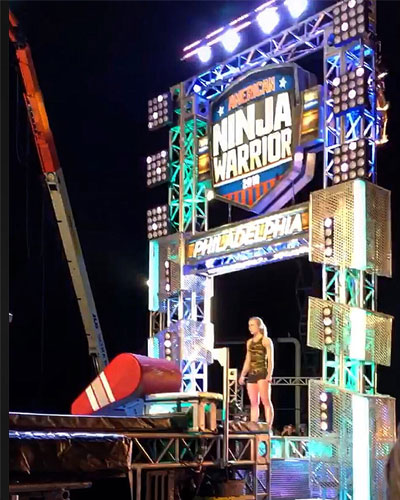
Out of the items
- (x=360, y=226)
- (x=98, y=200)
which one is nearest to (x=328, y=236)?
(x=360, y=226)

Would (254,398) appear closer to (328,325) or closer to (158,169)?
(328,325)

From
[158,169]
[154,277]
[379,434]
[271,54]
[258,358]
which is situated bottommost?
[379,434]

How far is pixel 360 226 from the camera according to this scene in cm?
1056

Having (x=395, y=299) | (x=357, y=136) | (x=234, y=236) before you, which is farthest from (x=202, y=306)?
(x=357, y=136)

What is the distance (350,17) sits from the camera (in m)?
11.2

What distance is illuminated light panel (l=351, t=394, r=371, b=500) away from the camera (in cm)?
988

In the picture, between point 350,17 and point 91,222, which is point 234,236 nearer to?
point 350,17

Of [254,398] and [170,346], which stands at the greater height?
[170,346]

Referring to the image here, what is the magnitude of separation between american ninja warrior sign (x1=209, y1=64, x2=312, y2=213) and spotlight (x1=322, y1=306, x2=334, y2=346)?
269 centimetres

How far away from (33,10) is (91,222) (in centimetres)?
515

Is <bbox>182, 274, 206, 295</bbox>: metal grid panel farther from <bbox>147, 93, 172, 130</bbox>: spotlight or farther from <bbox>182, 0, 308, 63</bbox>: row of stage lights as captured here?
<bbox>182, 0, 308, 63</bbox>: row of stage lights

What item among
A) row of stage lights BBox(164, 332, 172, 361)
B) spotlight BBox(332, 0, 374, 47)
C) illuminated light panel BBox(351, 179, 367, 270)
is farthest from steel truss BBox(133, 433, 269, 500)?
spotlight BBox(332, 0, 374, 47)

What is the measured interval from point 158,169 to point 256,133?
263 cm

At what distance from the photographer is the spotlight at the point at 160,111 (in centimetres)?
1489
